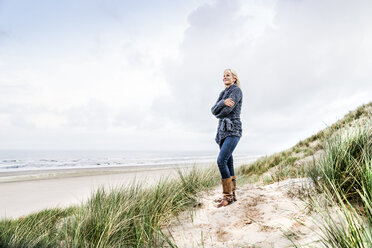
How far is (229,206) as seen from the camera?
3.42m

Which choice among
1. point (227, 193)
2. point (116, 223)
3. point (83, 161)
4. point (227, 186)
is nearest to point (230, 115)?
point (227, 186)

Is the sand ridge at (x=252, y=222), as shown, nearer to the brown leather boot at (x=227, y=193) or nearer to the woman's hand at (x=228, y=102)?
Result: the brown leather boot at (x=227, y=193)


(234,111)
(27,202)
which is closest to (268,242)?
(234,111)

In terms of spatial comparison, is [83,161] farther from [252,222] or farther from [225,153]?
[252,222]

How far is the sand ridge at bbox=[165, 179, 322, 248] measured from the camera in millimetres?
2344

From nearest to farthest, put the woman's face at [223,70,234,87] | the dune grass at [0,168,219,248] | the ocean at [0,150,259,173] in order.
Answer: the dune grass at [0,168,219,248] < the woman's face at [223,70,234,87] < the ocean at [0,150,259,173]

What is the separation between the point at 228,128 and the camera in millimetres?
3381

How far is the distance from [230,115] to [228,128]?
0.26 meters

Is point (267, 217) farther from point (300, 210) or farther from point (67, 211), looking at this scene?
point (67, 211)

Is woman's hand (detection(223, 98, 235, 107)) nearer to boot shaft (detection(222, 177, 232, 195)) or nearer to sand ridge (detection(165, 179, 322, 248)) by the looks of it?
boot shaft (detection(222, 177, 232, 195))

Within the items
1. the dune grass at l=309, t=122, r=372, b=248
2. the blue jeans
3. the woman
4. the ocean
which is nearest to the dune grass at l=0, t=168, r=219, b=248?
the woman

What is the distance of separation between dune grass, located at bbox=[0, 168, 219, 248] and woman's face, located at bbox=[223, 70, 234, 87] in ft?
6.52

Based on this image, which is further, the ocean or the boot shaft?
the ocean

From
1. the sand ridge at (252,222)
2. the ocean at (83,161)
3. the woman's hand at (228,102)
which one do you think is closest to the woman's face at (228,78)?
the woman's hand at (228,102)
